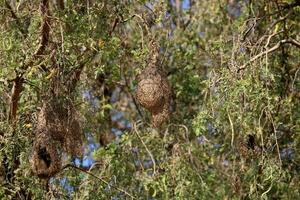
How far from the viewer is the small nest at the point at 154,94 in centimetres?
362

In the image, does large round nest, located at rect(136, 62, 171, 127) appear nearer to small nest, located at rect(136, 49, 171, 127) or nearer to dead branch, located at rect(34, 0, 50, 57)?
small nest, located at rect(136, 49, 171, 127)

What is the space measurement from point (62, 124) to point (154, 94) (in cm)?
49

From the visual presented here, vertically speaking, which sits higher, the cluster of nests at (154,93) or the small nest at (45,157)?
the cluster of nests at (154,93)

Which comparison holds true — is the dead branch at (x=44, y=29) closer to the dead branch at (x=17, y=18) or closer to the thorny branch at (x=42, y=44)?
the thorny branch at (x=42, y=44)

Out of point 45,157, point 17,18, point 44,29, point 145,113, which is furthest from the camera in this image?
point 145,113

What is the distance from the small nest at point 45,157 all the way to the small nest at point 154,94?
0.51m

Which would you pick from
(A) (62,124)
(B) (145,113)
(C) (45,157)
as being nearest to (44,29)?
(A) (62,124)

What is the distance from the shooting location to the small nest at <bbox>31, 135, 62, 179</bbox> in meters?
3.61

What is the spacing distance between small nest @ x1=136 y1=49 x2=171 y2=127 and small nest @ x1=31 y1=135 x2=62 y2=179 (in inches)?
19.9

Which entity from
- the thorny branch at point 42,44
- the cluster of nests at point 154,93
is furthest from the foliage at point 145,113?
the cluster of nests at point 154,93

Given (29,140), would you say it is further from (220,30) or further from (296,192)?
(220,30)

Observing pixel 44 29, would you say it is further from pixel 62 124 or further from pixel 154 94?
pixel 154 94

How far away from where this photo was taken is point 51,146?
361cm

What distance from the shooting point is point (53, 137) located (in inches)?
144
